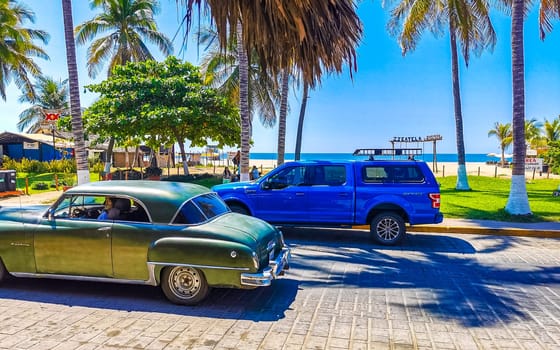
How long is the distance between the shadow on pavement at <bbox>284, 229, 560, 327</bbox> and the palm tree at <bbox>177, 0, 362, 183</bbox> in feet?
10.5

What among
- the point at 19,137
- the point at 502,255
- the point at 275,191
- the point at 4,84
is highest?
the point at 4,84

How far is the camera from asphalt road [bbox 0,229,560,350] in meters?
3.96

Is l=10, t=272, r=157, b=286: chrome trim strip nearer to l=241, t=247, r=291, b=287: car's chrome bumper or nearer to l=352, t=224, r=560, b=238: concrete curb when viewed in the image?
l=241, t=247, r=291, b=287: car's chrome bumper

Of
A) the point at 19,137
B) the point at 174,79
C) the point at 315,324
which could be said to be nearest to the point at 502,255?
the point at 315,324

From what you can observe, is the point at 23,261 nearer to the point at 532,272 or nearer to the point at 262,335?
the point at 262,335

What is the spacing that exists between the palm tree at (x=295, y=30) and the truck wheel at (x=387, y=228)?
11.9 ft

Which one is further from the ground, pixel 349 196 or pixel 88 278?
pixel 349 196

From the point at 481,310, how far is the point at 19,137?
4100cm

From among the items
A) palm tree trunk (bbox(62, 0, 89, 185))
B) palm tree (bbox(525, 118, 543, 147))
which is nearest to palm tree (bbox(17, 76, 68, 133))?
palm tree trunk (bbox(62, 0, 89, 185))

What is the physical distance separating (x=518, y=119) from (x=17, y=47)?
95.9 feet

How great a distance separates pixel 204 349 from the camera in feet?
12.4

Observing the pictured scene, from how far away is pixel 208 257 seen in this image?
4.66 meters

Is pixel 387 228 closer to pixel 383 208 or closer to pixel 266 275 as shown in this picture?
pixel 383 208

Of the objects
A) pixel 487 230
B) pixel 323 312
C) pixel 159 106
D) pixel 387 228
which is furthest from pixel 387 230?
pixel 159 106
